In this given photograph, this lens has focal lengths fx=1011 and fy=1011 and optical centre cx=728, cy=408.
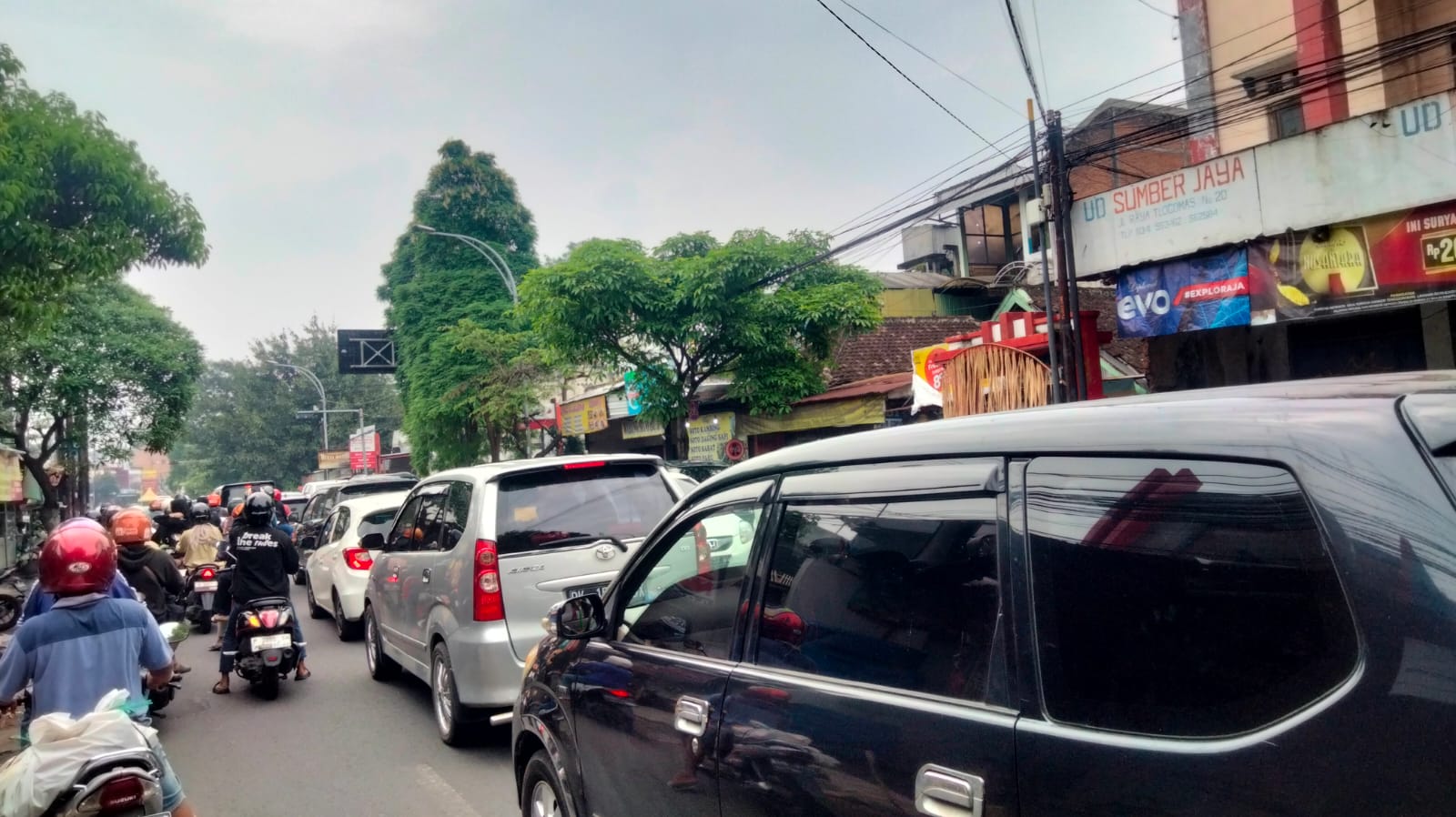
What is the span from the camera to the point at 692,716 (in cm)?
279

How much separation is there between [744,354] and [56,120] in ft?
39.2

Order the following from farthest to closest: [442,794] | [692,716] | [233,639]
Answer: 1. [233,639]
2. [442,794]
3. [692,716]

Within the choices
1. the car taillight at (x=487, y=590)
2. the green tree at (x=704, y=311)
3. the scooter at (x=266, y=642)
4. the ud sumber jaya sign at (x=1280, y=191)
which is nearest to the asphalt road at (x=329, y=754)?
the scooter at (x=266, y=642)

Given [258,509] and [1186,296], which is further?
[1186,296]

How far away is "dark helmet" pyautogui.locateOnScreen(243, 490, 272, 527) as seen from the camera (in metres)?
8.32

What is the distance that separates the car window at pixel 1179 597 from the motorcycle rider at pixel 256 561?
25.4ft

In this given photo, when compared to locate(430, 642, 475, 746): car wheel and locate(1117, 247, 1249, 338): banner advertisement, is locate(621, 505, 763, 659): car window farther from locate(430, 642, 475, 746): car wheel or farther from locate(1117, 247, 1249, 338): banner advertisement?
locate(1117, 247, 1249, 338): banner advertisement

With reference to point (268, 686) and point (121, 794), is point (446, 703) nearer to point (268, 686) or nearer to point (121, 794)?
point (268, 686)

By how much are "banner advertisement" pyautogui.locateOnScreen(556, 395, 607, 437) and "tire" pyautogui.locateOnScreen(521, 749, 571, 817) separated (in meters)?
21.6

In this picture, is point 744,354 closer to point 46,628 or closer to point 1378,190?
point 1378,190

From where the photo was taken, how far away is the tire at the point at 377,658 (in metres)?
8.61

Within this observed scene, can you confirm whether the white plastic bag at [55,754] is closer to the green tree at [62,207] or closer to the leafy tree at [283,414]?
the green tree at [62,207]

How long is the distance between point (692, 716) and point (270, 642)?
6593 mm

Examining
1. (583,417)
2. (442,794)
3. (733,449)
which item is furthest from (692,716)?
(583,417)
